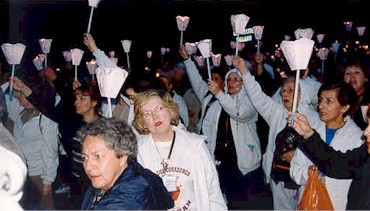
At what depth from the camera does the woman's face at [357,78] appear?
6000 millimetres

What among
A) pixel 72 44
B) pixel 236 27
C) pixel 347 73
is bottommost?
pixel 72 44

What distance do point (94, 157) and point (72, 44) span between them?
1557 cm

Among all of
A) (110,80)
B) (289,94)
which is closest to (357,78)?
(289,94)

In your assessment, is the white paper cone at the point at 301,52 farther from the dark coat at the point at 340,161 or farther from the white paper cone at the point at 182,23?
the white paper cone at the point at 182,23

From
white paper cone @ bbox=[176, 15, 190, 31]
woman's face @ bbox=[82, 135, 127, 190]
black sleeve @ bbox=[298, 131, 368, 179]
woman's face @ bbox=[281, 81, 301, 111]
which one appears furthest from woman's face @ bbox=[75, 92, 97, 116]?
white paper cone @ bbox=[176, 15, 190, 31]

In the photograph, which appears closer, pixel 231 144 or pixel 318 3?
pixel 231 144

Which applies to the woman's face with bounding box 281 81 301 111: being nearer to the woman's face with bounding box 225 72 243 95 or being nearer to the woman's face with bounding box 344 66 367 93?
the woman's face with bounding box 344 66 367 93

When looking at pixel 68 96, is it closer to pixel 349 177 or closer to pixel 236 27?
pixel 236 27

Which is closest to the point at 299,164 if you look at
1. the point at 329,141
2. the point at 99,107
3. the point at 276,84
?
the point at 329,141

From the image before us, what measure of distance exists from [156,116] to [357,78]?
3048 mm

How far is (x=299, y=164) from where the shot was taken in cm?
453

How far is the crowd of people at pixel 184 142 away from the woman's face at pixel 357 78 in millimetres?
12

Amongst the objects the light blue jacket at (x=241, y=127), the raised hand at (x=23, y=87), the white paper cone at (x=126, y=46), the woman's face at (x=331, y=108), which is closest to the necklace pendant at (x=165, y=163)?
the woman's face at (x=331, y=108)

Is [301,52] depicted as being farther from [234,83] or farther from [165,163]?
[234,83]
